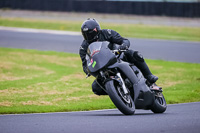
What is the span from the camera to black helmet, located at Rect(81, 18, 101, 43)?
7422mm

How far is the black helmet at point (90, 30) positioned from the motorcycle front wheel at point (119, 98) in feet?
3.40

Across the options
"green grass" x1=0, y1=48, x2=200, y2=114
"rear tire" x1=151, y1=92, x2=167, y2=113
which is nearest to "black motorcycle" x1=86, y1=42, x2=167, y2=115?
"rear tire" x1=151, y1=92, x2=167, y2=113

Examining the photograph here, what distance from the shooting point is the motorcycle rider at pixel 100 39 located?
7.43 meters

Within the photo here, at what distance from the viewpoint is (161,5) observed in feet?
121

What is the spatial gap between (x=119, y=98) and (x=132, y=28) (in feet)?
86.4

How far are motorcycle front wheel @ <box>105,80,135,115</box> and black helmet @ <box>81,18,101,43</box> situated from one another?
1.04 m

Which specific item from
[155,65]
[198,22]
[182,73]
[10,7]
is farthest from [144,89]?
[10,7]

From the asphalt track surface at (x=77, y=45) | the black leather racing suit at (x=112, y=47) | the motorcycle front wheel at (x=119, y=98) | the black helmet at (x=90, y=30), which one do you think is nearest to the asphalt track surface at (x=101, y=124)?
the motorcycle front wheel at (x=119, y=98)

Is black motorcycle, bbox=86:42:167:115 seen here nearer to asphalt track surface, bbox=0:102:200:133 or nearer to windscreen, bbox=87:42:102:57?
windscreen, bbox=87:42:102:57

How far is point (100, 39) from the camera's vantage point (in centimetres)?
772

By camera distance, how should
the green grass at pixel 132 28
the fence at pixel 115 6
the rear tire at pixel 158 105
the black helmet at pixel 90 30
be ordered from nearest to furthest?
1. the black helmet at pixel 90 30
2. the rear tire at pixel 158 105
3. the green grass at pixel 132 28
4. the fence at pixel 115 6

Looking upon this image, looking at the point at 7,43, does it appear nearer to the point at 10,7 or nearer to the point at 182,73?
the point at 182,73

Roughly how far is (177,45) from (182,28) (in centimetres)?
970

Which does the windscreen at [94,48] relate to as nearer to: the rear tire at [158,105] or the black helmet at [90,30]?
the black helmet at [90,30]
